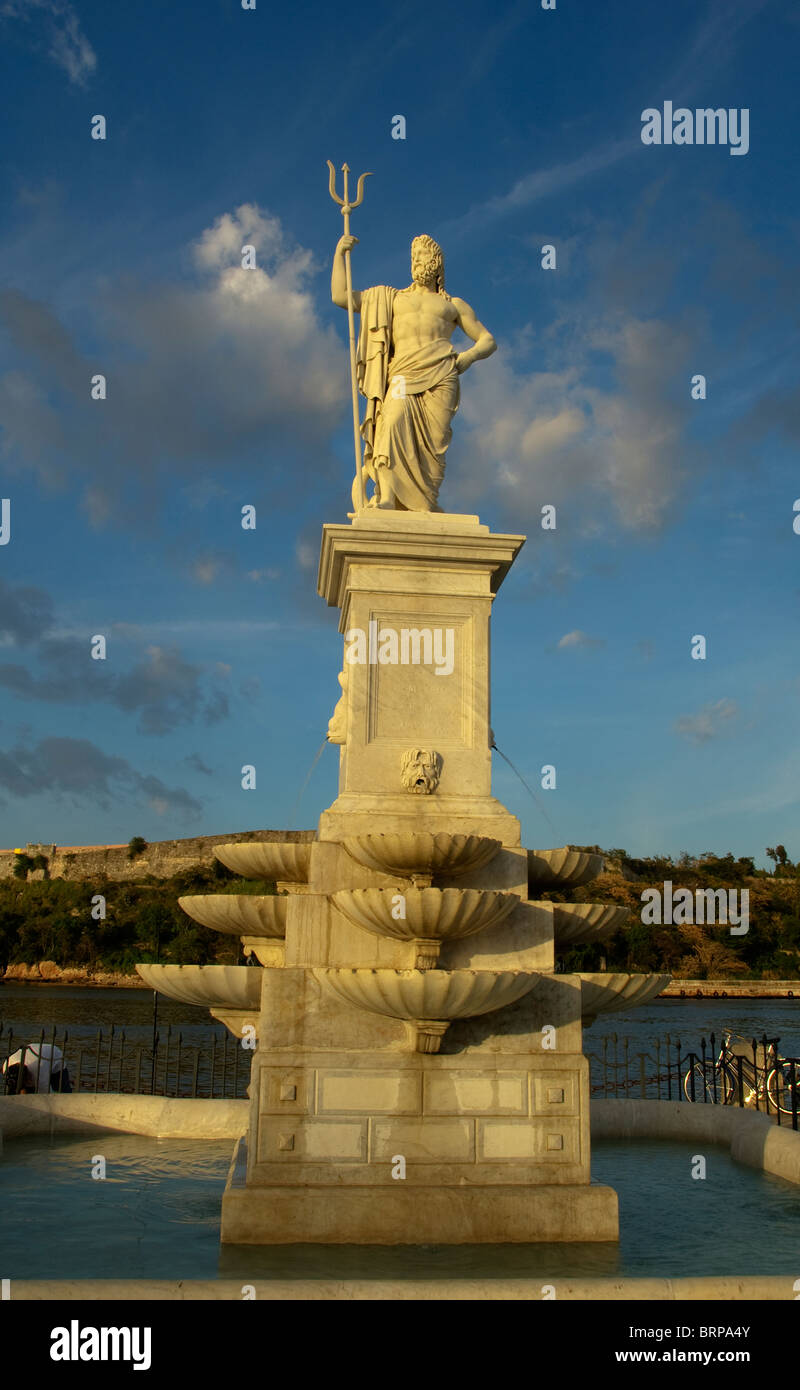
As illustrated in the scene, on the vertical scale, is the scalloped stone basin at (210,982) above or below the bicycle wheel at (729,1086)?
above

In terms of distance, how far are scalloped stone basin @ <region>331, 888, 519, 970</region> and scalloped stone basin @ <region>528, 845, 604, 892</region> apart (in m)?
1.13

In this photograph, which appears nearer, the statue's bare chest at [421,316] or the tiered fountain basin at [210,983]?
the tiered fountain basin at [210,983]

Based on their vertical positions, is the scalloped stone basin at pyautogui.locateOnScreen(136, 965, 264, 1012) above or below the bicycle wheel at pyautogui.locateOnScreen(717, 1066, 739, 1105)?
above

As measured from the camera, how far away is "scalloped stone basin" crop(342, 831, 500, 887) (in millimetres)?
7348

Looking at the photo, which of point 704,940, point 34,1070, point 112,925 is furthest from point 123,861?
point 34,1070

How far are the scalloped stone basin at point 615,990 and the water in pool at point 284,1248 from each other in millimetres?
1519

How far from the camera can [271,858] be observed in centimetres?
852

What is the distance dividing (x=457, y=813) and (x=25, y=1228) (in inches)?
165

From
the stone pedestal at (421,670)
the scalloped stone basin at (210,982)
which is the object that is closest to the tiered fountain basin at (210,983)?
the scalloped stone basin at (210,982)

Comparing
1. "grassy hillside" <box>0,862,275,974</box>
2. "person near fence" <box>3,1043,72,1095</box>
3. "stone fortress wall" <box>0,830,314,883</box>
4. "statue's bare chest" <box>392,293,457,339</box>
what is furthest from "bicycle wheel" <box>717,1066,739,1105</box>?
"stone fortress wall" <box>0,830,314,883</box>

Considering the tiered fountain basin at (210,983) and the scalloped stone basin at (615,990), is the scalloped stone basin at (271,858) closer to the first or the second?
the tiered fountain basin at (210,983)

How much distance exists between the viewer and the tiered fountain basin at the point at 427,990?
6.95m

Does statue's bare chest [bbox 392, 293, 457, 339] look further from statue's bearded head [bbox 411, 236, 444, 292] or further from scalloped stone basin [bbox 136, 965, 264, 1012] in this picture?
scalloped stone basin [bbox 136, 965, 264, 1012]

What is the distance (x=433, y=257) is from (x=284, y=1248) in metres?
8.46
